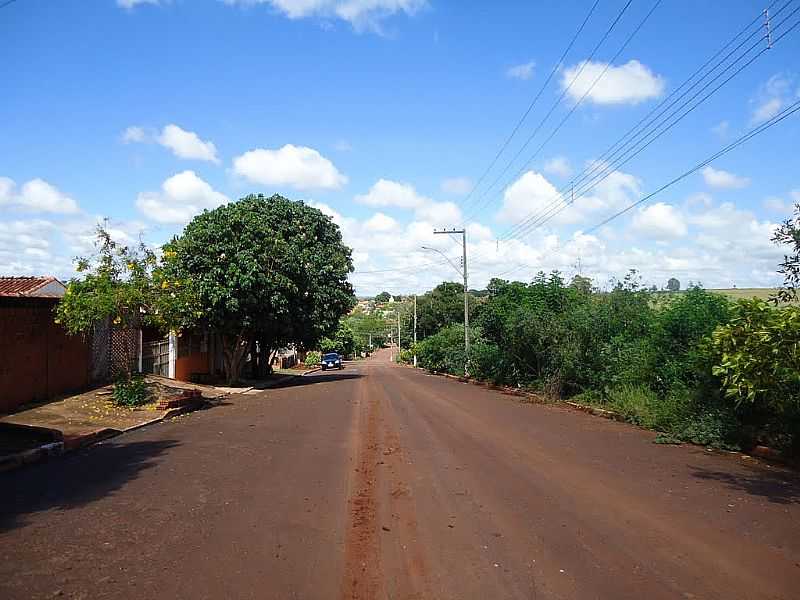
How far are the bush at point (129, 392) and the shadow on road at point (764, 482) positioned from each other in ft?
45.5

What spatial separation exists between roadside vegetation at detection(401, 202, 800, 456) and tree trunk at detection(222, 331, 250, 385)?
11.6m

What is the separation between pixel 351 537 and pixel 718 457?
25.3ft

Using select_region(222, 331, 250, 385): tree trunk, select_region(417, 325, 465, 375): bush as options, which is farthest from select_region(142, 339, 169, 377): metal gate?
select_region(417, 325, 465, 375): bush

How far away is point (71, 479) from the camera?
30.7 ft

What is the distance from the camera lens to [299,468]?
1015 cm

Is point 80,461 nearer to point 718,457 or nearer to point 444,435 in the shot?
point 444,435

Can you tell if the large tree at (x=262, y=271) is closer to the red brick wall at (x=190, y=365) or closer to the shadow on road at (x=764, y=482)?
the red brick wall at (x=190, y=365)

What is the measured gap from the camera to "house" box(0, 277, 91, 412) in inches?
609

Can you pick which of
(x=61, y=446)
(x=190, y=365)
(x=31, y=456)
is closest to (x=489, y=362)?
(x=190, y=365)

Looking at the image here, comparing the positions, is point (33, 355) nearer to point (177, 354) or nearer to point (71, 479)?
point (71, 479)

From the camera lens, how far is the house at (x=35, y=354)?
50.8 feet

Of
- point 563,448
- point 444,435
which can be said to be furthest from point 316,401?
point 563,448

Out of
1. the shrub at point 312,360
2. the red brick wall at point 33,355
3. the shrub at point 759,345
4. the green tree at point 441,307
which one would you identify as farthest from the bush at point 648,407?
the shrub at point 312,360

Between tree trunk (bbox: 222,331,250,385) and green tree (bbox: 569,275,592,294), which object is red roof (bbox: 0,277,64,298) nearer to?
tree trunk (bbox: 222,331,250,385)
